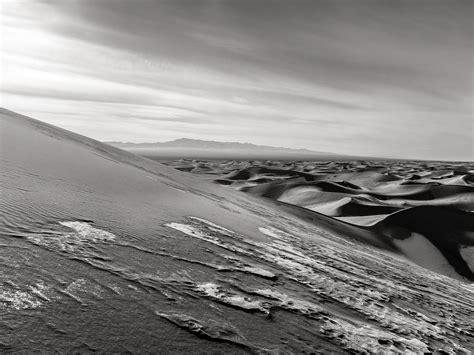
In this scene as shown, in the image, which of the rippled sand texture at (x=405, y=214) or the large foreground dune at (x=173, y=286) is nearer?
the large foreground dune at (x=173, y=286)

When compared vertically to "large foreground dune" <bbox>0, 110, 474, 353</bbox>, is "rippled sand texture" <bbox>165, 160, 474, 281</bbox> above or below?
below

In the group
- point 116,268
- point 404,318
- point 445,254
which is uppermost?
point 116,268

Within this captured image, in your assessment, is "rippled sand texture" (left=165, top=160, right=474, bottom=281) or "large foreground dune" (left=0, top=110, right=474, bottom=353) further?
"rippled sand texture" (left=165, top=160, right=474, bottom=281)

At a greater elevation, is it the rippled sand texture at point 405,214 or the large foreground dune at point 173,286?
the large foreground dune at point 173,286

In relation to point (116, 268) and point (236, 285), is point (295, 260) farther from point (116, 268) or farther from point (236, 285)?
point (116, 268)

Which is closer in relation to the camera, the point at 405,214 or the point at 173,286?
the point at 173,286

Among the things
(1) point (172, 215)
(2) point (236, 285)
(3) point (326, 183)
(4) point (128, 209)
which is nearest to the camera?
(2) point (236, 285)

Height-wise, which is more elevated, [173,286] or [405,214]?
[173,286]

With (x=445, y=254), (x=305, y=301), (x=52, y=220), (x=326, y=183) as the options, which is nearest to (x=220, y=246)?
(x=305, y=301)
